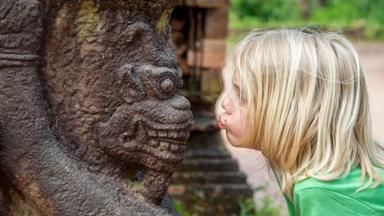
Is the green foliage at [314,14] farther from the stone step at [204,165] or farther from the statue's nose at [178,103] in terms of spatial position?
the statue's nose at [178,103]

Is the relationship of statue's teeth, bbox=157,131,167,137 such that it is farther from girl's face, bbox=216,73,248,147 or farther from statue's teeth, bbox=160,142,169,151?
girl's face, bbox=216,73,248,147

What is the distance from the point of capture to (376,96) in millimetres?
9438

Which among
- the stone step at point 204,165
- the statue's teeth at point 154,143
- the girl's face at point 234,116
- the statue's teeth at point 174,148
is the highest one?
the girl's face at point 234,116

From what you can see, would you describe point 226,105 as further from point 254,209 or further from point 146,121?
point 254,209

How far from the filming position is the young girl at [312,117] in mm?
1565

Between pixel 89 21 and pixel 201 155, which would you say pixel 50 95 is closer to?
pixel 89 21

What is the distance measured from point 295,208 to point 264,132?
0.17 m

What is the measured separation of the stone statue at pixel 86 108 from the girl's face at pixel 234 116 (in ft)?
0.30

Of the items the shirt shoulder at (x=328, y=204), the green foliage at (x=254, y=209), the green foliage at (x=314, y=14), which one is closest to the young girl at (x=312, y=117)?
the shirt shoulder at (x=328, y=204)

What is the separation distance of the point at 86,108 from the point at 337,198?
55 centimetres

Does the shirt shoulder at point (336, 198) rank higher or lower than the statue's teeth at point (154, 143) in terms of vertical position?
lower

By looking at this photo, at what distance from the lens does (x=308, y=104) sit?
5.17ft

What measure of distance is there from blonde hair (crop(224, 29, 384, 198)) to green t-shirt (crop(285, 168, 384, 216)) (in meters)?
0.02

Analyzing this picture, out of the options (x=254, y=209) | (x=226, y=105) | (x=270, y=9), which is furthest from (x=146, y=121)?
(x=270, y=9)
